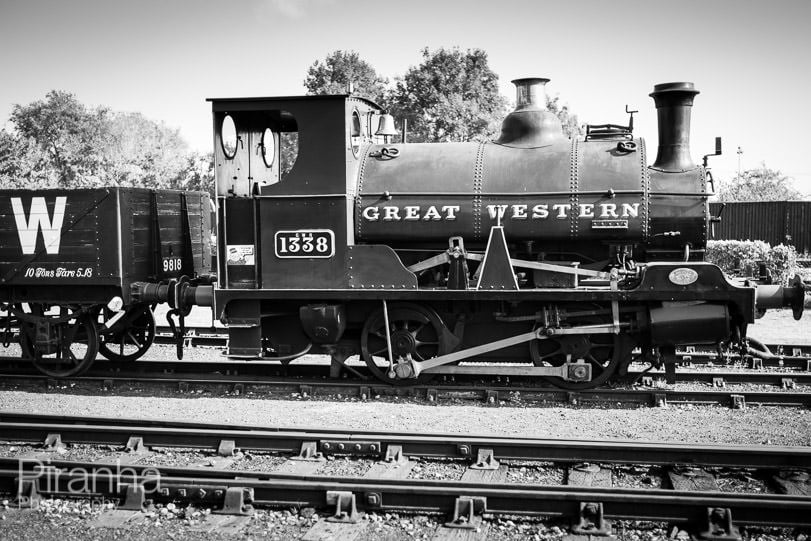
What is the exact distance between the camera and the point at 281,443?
6.61 meters

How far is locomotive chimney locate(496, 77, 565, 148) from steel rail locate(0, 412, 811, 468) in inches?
158

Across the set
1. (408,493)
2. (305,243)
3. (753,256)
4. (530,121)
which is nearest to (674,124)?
(530,121)

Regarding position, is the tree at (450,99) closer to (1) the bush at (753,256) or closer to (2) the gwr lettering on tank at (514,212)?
(1) the bush at (753,256)

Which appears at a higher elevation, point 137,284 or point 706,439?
point 137,284

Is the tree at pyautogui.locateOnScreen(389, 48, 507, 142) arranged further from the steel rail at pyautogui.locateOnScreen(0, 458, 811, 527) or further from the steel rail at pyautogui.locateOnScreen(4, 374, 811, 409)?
the steel rail at pyautogui.locateOnScreen(0, 458, 811, 527)

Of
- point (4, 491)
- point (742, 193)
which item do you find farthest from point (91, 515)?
point (742, 193)

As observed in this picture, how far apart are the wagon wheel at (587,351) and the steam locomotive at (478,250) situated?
2 centimetres

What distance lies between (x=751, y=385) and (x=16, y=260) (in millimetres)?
9182

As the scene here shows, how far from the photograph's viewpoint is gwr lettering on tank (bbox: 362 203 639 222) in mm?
8508

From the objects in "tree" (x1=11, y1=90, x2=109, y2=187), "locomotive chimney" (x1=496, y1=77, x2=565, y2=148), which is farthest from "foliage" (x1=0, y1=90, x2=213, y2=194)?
"locomotive chimney" (x1=496, y1=77, x2=565, y2=148)

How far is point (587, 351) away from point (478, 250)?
168 cm

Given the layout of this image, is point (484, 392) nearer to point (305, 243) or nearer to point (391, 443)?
point (391, 443)

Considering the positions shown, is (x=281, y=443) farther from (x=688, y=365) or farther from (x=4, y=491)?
(x=688, y=365)

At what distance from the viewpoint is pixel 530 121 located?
909 cm
